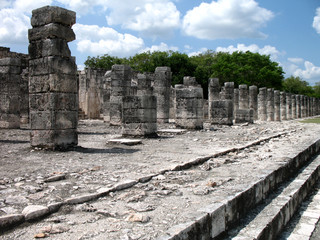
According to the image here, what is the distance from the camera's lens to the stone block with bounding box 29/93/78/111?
7441 millimetres

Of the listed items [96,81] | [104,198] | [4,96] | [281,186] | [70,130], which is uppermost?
[96,81]

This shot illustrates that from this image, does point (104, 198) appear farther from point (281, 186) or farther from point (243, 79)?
point (243, 79)

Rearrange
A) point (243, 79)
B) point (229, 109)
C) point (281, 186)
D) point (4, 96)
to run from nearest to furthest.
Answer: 1. point (281, 186)
2. point (4, 96)
3. point (229, 109)
4. point (243, 79)

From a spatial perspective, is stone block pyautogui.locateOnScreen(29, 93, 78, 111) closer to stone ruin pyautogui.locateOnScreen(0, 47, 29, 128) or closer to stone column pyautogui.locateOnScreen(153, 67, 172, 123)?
stone ruin pyautogui.locateOnScreen(0, 47, 29, 128)

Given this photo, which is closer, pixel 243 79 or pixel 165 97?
pixel 165 97

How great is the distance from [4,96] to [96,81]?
9.95 meters

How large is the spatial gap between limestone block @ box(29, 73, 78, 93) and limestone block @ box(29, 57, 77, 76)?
0.09 m

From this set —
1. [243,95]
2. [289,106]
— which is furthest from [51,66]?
[289,106]

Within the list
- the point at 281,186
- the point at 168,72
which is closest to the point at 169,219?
the point at 281,186

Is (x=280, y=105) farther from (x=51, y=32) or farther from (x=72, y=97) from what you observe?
(x=51, y=32)

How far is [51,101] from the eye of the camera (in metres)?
7.43

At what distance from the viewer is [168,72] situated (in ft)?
61.9

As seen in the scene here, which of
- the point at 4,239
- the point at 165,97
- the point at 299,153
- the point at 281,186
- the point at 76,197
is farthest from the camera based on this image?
the point at 165,97

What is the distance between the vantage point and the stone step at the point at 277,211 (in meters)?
3.79
